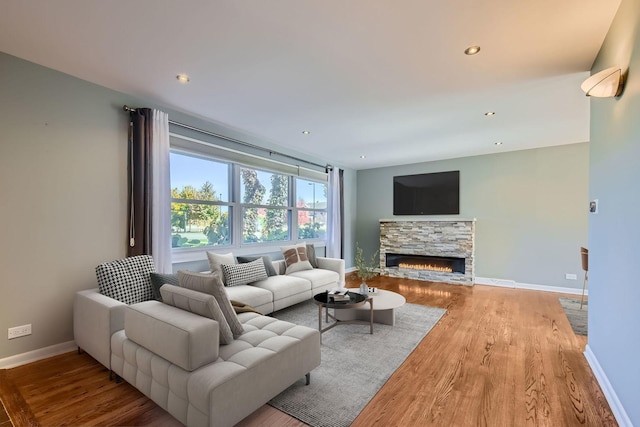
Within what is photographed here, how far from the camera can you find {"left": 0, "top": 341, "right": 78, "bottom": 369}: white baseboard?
2371 millimetres

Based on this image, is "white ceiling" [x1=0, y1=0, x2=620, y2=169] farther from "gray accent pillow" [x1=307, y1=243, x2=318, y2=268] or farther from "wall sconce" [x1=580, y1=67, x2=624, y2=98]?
"gray accent pillow" [x1=307, y1=243, x2=318, y2=268]

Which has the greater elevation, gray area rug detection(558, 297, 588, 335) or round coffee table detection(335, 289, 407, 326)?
round coffee table detection(335, 289, 407, 326)

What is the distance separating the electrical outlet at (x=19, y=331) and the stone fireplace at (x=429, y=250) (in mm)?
5751

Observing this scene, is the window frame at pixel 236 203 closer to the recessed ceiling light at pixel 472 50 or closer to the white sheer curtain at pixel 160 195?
the white sheer curtain at pixel 160 195

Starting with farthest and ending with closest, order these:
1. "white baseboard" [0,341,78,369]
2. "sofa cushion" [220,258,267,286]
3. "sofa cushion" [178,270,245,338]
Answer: "sofa cushion" [220,258,267,286] < "white baseboard" [0,341,78,369] < "sofa cushion" [178,270,245,338]

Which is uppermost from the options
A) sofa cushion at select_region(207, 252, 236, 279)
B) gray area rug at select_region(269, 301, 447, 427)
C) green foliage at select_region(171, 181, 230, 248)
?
green foliage at select_region(171, 181, 230, 248)

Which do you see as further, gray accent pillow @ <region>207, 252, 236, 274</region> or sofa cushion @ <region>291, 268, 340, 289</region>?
sofa cushion @ <region>291, 268, 340, 289</region>

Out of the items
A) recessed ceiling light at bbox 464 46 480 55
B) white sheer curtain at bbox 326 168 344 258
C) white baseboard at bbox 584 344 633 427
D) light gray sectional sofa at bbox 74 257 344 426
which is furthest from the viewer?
white sheer curtain at bbox 326 168 344 258

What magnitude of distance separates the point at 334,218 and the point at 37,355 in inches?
190

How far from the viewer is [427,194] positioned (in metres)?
6.36

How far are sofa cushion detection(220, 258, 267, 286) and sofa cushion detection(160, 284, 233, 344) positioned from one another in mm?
1490

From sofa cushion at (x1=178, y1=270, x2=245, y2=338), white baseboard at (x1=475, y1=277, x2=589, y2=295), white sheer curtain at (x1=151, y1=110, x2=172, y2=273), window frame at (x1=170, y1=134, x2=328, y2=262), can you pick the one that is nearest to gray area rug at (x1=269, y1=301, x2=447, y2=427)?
sofa cushion at (x1=178, y1=270, x2=245, y2=338)

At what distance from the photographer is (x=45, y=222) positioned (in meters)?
2.57

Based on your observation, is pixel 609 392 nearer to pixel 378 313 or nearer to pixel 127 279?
pixel 378 313
